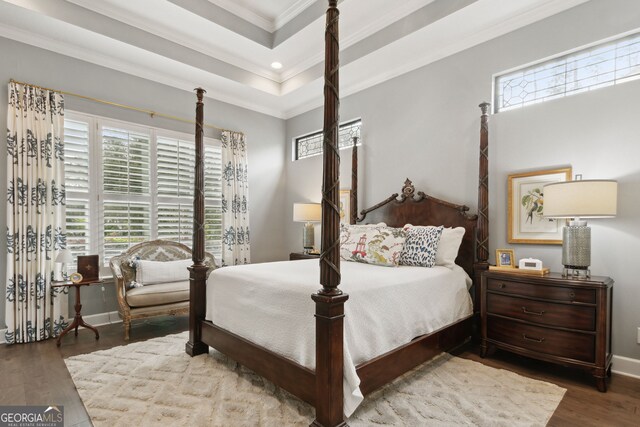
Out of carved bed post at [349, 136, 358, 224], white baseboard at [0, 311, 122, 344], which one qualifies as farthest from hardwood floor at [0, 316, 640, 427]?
carved bed post at [349, 136, 358, 224]

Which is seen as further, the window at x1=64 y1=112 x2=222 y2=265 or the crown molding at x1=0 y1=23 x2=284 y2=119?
the window at x1=64 y1=112 x2=222 y2=265

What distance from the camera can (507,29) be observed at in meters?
3.15

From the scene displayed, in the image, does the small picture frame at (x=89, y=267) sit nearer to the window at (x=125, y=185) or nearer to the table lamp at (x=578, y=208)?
the window at (x=125, y=185)

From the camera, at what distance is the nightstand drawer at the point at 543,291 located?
230 cm

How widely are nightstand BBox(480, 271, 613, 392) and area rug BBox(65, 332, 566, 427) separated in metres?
0.24

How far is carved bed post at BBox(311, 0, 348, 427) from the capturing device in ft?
5.56

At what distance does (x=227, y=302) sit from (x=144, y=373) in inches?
30.7

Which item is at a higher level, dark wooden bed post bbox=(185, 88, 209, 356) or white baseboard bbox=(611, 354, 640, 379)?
dark wooden bed post bbox=(185, 88, 209, 356)

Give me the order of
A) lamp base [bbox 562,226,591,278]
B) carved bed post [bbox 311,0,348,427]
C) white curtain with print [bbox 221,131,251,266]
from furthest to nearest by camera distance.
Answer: white curtain with print [bbox 221,131,251,266]
lamp base [bbox 562,226,591,278]
carved bed post [bbox 311,0,348,427]

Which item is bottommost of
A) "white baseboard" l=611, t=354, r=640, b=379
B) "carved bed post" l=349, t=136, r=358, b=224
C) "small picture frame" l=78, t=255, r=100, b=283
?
"white baseboard" l=611, t=354, r=640, b=379

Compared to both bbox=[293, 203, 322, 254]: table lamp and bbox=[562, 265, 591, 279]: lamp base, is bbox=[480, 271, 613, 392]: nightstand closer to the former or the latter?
bbox=[562, 265, 591, 279]: lamp base

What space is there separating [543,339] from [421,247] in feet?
3.67

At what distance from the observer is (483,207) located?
3.09 meters

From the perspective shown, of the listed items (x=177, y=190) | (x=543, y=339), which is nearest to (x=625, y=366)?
(x=543, y=339)
